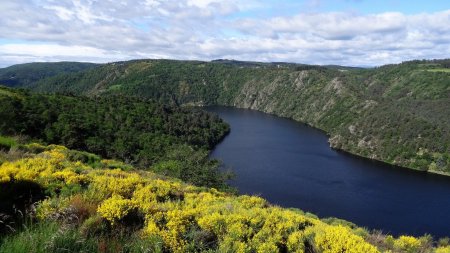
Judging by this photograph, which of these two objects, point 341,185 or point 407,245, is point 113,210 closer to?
point 407,245

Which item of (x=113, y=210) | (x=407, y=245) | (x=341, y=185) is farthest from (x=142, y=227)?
(x=341, y=185)

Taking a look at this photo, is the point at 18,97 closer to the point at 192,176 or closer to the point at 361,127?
the point at 192,176

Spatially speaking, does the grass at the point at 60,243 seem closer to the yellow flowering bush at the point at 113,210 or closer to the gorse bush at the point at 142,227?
the gorse bush at the point at 142,227

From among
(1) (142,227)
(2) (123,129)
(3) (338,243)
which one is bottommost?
(2) (123,129)

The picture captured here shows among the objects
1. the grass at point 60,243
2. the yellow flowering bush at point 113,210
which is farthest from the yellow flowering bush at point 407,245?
the grass at point 60,243

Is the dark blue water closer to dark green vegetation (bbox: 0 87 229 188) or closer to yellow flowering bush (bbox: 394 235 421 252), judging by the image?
dark green vegetation (bbox: 0 87 229 188)

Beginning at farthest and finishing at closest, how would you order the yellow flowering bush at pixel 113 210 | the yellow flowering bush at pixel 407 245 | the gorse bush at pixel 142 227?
1. the yellow flowering bush at pixel 407 245
2. the yellow flowering bush at pixel 113 210
3. the gorse bush at pixel 142 227

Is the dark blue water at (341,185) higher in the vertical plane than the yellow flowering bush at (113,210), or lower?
lower
